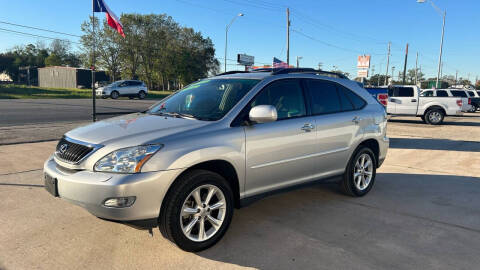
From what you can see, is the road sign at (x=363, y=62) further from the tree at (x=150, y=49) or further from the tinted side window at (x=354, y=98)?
the tree at (x=150, y=49)

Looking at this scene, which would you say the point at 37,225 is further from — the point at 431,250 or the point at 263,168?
the point at 431,250

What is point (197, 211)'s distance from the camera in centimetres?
305

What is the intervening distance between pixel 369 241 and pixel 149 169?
2280mm

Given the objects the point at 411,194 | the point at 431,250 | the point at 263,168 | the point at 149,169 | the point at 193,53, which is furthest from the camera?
the point at 193,53

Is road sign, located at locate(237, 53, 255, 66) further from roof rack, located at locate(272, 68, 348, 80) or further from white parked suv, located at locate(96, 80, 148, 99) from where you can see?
roof rack, located at locate(272, 68, 348, 80)

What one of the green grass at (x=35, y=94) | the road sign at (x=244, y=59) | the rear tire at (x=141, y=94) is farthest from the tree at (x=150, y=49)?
the road sign at (x=244, y=59)

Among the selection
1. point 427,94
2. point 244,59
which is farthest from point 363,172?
Answer: point 244,59

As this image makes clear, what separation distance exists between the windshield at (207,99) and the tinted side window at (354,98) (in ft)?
5.14

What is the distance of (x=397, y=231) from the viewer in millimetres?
3594

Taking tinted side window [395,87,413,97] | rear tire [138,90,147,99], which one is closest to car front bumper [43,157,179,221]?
tinted side window [395,87,413,97]

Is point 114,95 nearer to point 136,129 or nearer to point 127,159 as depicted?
point 136,129

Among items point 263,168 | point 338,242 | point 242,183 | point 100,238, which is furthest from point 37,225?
point 338,242

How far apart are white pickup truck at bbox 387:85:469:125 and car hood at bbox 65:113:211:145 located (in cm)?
1561

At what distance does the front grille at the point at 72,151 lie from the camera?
2.93 meters
